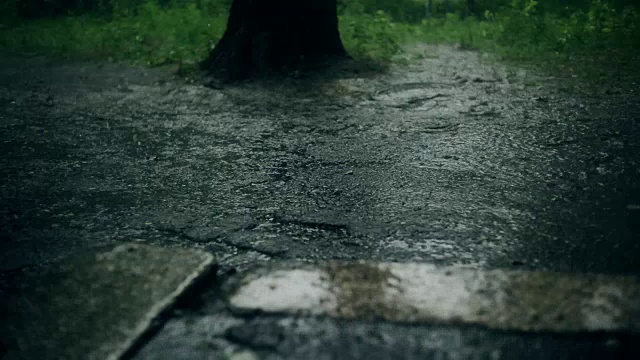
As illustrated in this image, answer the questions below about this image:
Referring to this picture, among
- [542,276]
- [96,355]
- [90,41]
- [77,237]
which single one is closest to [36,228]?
[77,237]

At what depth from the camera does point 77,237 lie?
216cm

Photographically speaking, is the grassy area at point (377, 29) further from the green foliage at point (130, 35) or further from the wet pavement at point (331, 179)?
the wet pavement at point (331, 179)

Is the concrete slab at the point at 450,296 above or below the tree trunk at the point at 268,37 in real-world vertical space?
below

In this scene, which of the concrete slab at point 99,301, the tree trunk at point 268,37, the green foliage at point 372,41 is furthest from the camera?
the green foliage at point 372,41

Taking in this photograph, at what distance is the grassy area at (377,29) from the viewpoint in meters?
5.82

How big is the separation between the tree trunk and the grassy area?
729mm

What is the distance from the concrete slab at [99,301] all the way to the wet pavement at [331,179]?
0.26 feet

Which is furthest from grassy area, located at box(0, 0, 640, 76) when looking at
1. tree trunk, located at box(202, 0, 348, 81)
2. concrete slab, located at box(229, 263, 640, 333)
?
concrete slab, located at box(229, 263, 640, 333)

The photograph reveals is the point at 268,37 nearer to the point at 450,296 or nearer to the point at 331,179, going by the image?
the point at 331,179

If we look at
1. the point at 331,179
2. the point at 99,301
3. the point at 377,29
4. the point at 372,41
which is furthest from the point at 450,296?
the point at 377,29

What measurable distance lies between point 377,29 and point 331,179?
17.5 ft

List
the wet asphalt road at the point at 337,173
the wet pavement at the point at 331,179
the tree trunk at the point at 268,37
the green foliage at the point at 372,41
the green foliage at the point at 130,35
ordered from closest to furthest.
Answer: the wet pavement at the point at 331,179, the wet asphalt road at the point at 337,173, the tree trunk at the point at 268,37, the green foliage at the point at 372,41, the green foliage at the point at 130,35

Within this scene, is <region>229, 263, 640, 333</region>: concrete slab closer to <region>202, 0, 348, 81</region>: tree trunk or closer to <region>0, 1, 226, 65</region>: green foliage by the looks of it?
<region>202, 0, 348, 81</region>: tree trunk

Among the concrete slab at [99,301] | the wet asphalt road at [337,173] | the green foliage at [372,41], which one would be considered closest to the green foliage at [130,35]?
the green foliage at [372,41]
